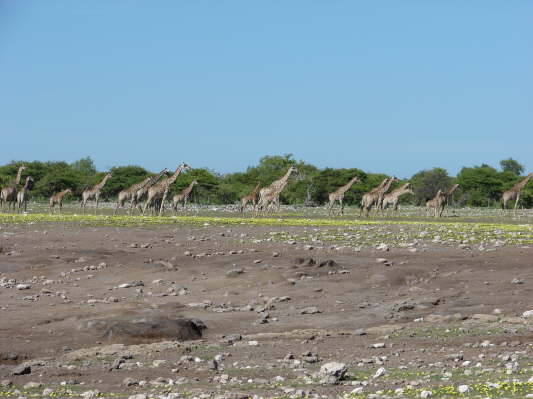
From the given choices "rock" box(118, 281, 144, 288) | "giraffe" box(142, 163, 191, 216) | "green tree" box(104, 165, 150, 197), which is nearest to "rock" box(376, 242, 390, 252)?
"rock" box(118, 281, 144, 288)

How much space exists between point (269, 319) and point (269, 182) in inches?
3003

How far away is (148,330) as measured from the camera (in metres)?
14.7

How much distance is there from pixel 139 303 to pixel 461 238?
41.2 feet

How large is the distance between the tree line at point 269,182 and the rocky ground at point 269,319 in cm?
6402

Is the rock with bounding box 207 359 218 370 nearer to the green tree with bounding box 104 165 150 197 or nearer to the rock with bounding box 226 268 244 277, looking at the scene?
the rock with bounding box 226 268 244 277

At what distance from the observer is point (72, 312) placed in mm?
17172

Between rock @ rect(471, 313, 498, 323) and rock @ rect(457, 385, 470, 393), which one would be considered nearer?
rock @ rect(457, 385, 470, 393)

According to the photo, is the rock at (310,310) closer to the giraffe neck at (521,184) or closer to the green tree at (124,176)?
the giraffe neck at (521,184)

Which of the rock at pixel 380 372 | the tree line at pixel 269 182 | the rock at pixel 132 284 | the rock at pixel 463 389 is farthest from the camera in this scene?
the tree line at pixel 269 182

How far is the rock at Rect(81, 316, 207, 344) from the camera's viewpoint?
1456 cm

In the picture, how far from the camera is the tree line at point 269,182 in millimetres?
93312

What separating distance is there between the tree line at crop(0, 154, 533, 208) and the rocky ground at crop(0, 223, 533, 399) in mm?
64021

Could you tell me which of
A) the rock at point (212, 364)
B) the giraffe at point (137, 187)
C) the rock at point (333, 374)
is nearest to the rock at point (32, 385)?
the rock at point (212, 364)

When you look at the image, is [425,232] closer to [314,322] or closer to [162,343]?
[314,322]
